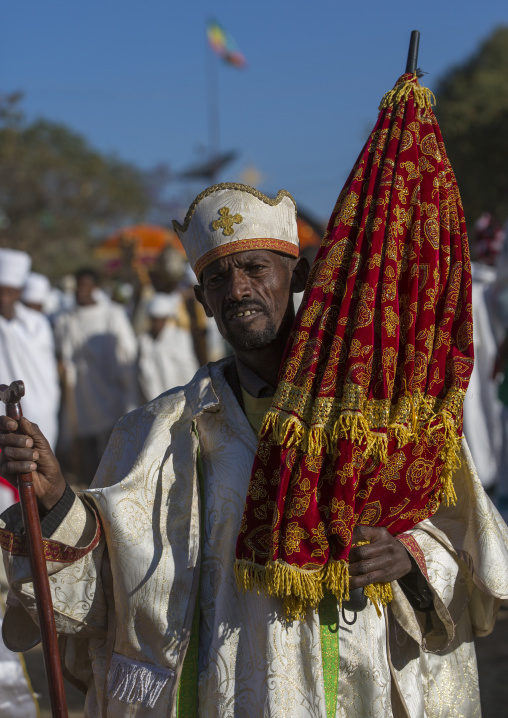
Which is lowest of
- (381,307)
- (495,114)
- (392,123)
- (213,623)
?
(213,623)

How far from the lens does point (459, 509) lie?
9.28 ft

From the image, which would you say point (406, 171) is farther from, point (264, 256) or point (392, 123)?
point (264, 256)

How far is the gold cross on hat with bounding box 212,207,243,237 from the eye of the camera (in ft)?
9.17

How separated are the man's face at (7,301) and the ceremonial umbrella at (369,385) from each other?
5115mm

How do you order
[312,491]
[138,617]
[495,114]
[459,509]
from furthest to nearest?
[495,114]
[459,509]
[138,617]
[312,491]

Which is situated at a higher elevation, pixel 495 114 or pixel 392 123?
pixel 495 114

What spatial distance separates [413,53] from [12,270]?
17.2 feet

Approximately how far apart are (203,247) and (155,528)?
33.2 inches

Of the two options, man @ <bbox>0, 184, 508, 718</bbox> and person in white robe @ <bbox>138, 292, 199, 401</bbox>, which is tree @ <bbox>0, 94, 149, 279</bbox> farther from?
man @ <bbox>0, 184, 508, 718</bbox>

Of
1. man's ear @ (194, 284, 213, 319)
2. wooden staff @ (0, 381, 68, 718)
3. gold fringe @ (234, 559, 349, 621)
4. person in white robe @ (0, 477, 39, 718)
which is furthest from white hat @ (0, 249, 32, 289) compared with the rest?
gold fringe @ (234, 559, 349, 621)

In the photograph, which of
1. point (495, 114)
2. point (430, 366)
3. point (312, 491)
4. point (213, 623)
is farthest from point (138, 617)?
point (495, 114)

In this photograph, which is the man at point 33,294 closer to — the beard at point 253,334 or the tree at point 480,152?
the beard at point 253,334

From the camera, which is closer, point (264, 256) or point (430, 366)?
point (430, 366)

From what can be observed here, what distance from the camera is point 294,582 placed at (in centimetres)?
244
